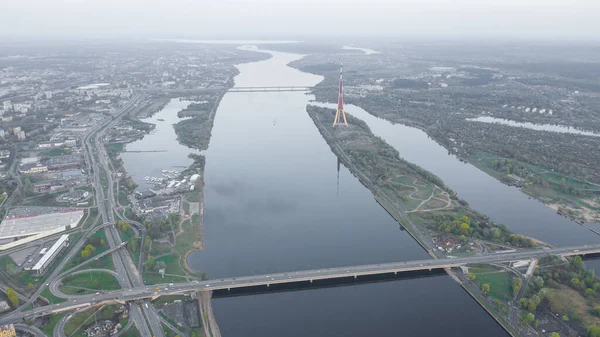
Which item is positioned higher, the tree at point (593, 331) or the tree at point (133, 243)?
the tree at point (133, 243)

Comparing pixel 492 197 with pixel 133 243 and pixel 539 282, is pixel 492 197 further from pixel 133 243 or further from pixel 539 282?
pixel 133 243

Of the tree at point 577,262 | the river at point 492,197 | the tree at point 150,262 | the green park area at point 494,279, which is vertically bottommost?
the river at point 492,197

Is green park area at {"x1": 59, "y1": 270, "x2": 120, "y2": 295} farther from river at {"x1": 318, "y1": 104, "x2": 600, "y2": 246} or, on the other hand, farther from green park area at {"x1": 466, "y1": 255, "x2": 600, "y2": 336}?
river at {"x1": 318, "y1": 104, "x2": 600, "y2": 246}

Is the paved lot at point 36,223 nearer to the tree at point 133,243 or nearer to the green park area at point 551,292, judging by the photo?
the tree at point 133,243

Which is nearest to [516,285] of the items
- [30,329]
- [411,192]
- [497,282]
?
[497,282]

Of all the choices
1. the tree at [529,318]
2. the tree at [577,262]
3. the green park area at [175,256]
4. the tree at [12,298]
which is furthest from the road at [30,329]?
the tree at [577,262]

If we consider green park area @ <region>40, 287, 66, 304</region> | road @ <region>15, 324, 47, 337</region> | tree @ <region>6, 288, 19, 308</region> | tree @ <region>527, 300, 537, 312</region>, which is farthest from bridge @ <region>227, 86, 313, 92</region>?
tree @ <region>527, 300, 537, 312</region>
